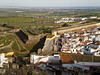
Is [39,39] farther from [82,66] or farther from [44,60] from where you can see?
[82,66]

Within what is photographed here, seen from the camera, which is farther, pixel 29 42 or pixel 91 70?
pixel 29 42

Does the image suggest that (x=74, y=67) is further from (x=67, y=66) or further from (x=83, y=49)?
(x=83, y=49)

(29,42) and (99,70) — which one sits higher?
(99,70)

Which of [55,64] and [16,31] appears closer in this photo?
[55,64]

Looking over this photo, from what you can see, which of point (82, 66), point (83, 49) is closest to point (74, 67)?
point (82, 66)

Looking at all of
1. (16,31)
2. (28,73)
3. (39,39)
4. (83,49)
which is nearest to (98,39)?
(83,49)

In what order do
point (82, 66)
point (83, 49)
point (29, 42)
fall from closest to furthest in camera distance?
point (82, 66)
point (83, 49)
point (29, 42)

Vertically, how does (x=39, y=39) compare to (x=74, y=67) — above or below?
below

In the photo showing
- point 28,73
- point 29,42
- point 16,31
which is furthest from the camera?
point 16,31

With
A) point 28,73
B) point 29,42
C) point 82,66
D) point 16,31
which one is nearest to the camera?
point 28,73
